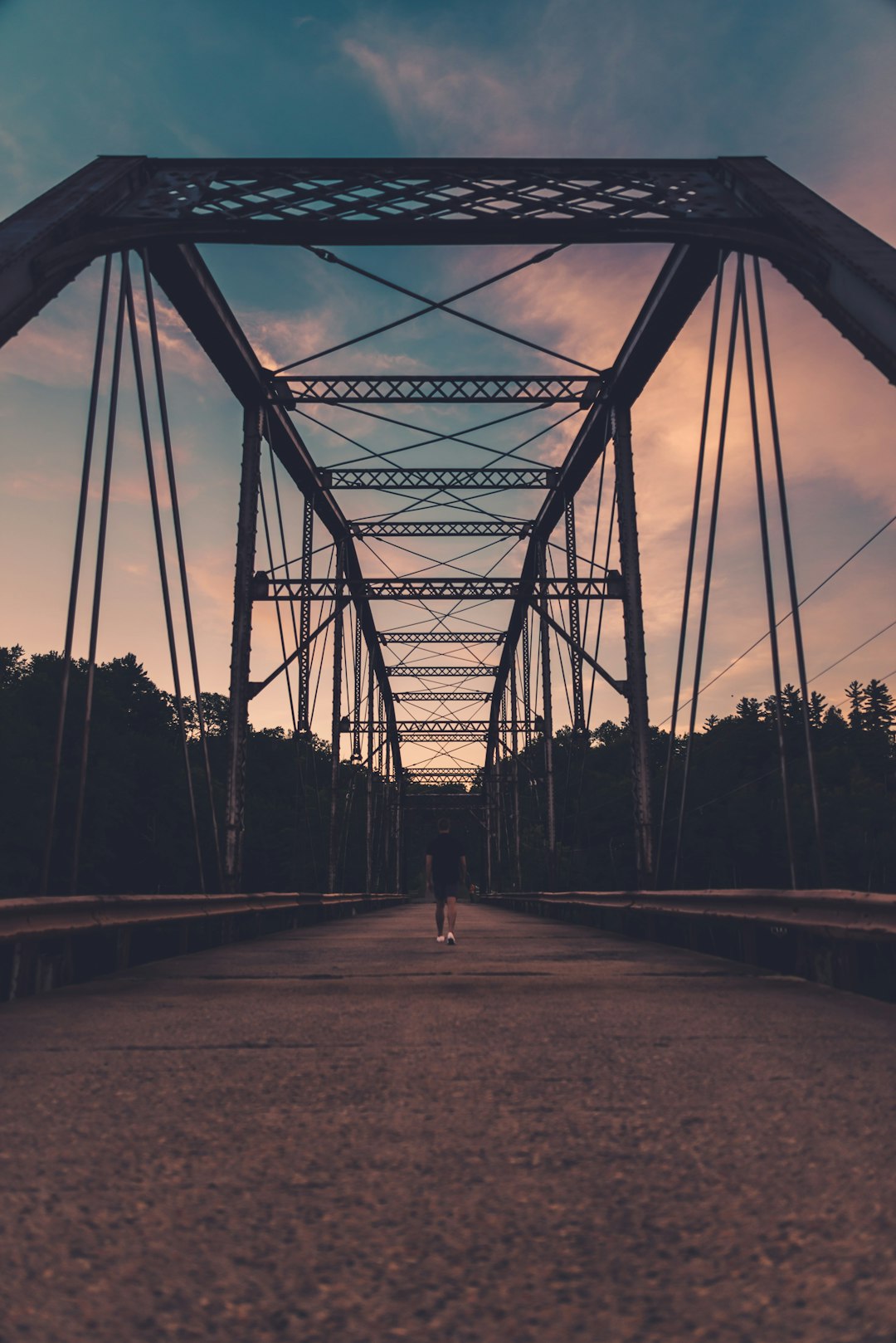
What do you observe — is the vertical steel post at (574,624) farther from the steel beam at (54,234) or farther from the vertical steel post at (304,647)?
the steel beam at (54,234)

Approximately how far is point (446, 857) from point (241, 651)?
570 cm

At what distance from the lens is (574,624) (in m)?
23.7

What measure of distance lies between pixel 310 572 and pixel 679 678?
11.4m

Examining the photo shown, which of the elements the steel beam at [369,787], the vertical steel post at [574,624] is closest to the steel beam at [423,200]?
the vertical steel post at [574,624]

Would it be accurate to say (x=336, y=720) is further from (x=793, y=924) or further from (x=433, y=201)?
(x=793, y=924)

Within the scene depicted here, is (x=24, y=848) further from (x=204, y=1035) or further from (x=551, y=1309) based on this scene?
(x=551, y=1309)

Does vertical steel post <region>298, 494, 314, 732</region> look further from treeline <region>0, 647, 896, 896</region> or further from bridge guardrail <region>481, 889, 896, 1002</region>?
bridge guardrail <region>481, 889, 896, 1002</region>

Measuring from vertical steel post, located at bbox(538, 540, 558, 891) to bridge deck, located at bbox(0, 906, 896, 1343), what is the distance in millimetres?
20123

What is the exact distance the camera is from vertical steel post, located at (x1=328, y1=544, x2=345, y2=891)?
26062 mm

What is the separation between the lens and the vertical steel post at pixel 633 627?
16797 millimetres

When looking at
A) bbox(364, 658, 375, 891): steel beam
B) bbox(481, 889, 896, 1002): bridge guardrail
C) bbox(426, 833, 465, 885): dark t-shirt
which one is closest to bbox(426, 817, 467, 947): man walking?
bbox(426, 833, 465, 885): dark t-shirt

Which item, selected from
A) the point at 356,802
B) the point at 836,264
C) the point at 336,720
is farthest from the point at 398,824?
the point at 836,264

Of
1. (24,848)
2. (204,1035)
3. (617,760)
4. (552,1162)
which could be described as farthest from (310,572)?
(617,760)

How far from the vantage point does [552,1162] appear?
8.42ft
